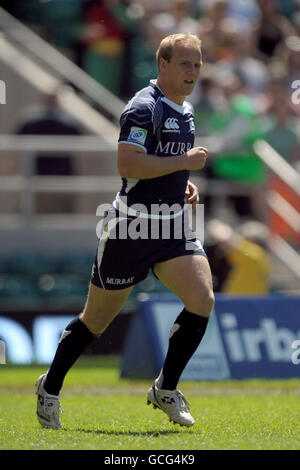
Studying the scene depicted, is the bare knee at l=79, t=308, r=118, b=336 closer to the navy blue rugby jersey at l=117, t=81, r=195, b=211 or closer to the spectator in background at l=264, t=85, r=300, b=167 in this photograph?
the navy blue rugby jersey at l=117, t=81, r=195, b=211

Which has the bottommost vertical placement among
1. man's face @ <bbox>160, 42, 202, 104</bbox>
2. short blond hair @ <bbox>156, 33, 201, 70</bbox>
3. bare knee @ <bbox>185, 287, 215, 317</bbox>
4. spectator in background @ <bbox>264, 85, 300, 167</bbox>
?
spectator in background @ <bbox>264, 85, 300, 167</bbox>

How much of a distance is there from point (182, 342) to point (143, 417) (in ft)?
3.14

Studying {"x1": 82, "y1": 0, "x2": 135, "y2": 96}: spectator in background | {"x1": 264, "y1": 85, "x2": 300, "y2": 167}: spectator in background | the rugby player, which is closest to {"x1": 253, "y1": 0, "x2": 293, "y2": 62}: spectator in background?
{"x1": 82, "y1": 0, "x2": 135, "y2": 96}: spectator in background

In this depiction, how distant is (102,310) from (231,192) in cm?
753

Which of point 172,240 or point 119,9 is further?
point 119,9

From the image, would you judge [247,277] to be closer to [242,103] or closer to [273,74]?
[242,103]

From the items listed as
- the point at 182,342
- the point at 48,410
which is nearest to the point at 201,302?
the point at 182,342

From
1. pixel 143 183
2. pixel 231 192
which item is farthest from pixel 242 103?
pixel 143 183

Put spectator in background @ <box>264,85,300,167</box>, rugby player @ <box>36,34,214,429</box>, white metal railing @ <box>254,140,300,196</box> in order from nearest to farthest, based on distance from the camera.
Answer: rugby player @ <box>36,34,214,429</box>
white metal railing @ <box>254,140,300,196</box>
spectator in background @ <box>264,85,300,167</box>

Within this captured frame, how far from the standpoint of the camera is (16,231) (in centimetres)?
1409

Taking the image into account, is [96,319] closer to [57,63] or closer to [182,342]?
[182,342]

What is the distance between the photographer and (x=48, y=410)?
6852 millimetres

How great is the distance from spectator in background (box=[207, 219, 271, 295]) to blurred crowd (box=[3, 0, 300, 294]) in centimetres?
130

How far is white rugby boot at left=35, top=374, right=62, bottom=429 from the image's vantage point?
682 cm
